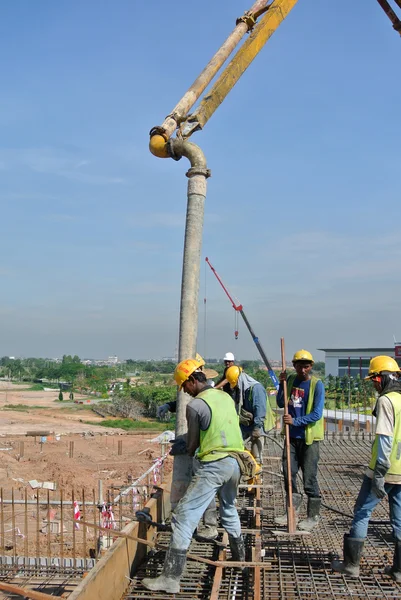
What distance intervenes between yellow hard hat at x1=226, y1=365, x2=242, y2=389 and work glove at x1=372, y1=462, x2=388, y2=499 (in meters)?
2.99

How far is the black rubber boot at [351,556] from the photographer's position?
3893 millimetres

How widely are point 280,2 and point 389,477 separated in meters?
6.34

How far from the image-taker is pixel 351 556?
3.92 metres

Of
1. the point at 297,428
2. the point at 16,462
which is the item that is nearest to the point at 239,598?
the point at 297,428

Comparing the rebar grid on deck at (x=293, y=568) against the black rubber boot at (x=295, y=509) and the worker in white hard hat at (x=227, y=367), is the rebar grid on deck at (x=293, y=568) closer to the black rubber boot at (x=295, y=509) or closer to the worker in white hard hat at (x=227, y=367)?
the black rubber boot at (x=295, y=509)

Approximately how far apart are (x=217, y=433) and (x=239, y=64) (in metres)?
4.68

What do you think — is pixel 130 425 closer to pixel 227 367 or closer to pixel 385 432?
pixel 227 367

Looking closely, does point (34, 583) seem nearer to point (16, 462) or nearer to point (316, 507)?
point (316, 507)

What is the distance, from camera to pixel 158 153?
5.56m

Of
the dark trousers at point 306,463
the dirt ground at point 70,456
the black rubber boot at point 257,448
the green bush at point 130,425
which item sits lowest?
the green bush at point 130,425

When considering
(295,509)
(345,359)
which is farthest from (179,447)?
(345,359)

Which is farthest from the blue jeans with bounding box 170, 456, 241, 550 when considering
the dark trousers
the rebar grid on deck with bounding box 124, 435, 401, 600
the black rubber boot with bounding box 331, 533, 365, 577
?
the dark trousers

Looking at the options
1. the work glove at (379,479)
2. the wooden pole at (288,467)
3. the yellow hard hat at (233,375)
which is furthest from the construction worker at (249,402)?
the work glove at (379,479)

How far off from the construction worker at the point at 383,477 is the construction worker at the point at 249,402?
2.65 metres
